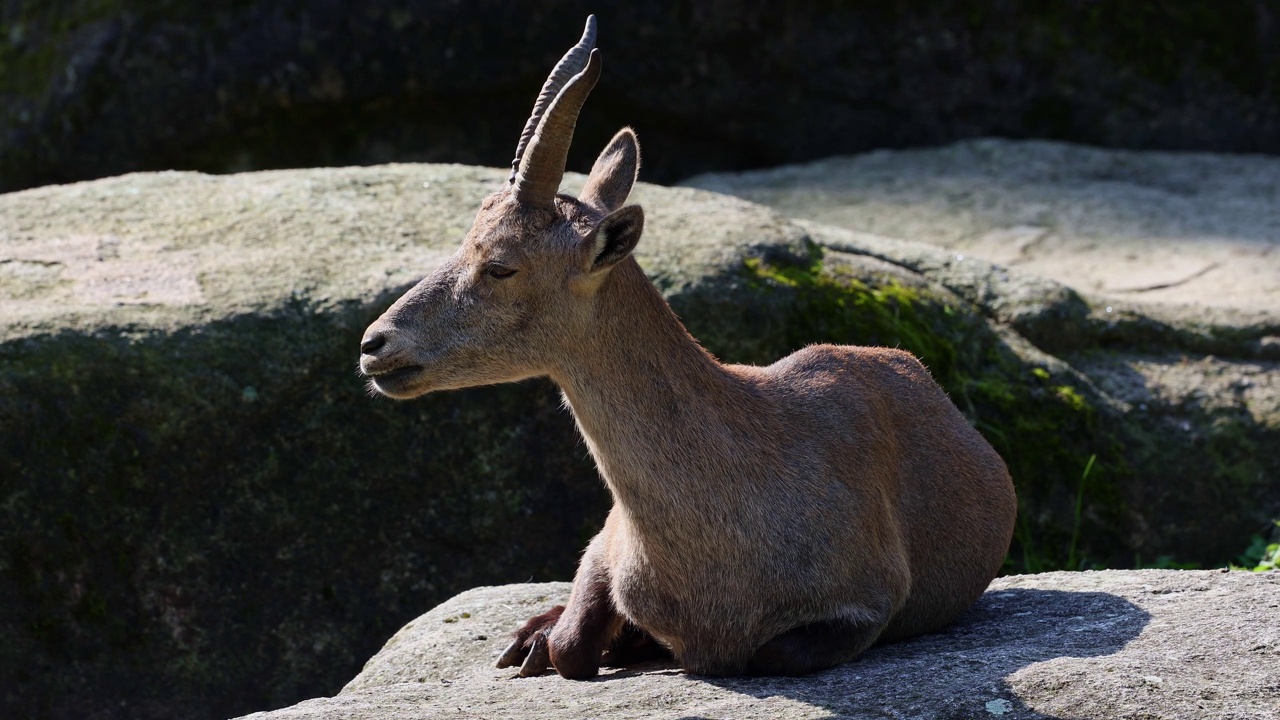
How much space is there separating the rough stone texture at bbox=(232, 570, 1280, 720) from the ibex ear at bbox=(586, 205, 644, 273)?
4.26 ft

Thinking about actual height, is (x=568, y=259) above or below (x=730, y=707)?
above

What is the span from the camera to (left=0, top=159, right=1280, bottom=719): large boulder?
6273 mm

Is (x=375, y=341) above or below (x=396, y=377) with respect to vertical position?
above

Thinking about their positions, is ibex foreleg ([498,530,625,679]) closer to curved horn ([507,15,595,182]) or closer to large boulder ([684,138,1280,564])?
curved horn ([507,15,595,182])

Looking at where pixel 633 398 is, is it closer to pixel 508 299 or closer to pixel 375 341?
pixel 508 299

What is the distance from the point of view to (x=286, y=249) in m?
7.00

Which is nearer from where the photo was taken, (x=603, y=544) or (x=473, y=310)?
(x=473, y=310)

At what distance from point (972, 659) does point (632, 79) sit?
24.5 ft

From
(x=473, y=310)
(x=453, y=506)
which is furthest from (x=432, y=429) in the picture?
(x=473, y=310)

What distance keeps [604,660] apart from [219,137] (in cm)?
690

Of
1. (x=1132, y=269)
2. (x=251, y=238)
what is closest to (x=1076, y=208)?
(x=1132, y=269)

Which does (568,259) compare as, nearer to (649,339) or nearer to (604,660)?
(649,339)

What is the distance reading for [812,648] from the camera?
4742 millimetres

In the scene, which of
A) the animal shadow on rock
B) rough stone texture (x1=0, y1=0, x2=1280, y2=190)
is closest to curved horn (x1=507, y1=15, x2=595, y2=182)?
the animal shadow on rock
